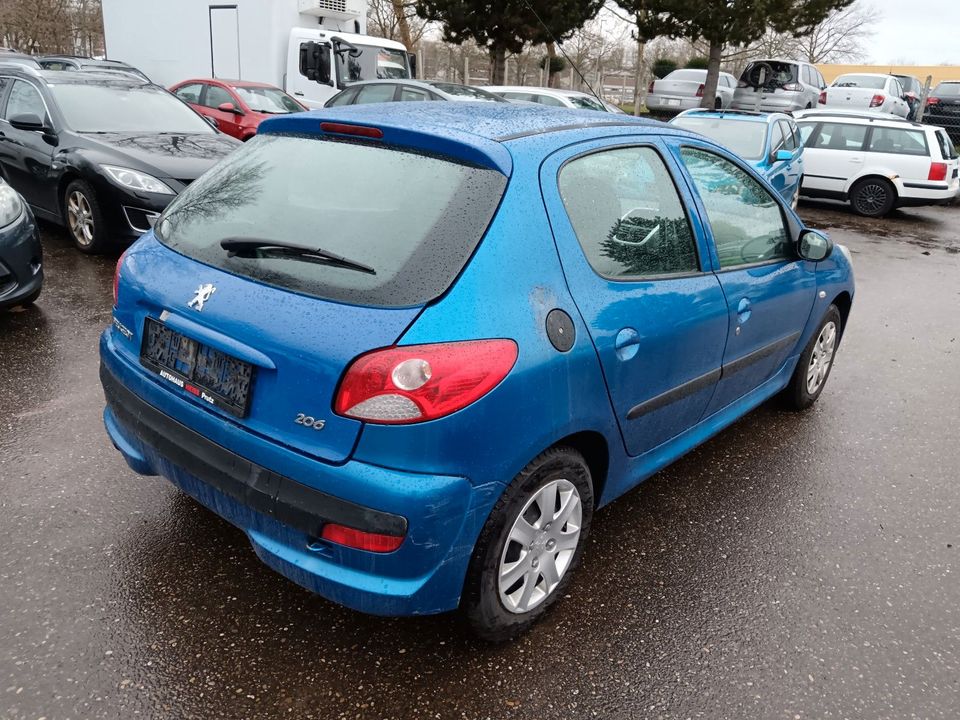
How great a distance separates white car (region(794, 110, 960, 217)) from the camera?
11.8m

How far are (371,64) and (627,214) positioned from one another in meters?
14.1

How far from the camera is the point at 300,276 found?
220 cm

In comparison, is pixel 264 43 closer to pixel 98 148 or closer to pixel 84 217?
pixel 98 148

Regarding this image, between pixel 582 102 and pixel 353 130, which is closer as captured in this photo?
pixel 353 130

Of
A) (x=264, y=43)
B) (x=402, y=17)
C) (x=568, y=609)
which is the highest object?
(x=402, y=17)

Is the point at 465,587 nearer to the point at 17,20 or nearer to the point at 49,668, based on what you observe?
the point at 49,668

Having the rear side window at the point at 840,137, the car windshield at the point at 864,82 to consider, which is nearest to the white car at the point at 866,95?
the car windshield at the point at 864,82

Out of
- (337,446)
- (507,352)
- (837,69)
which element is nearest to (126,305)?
(337,446)

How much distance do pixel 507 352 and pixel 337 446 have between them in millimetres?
516

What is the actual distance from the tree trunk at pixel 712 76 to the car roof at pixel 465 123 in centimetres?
1961

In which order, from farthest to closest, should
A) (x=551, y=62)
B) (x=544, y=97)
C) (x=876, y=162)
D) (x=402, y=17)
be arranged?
(x=551, y=62) < (x=402, y=17) < (x=544, y=97) < (x=876, y=162)

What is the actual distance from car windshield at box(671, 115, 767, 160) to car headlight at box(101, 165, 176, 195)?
6.26 metres

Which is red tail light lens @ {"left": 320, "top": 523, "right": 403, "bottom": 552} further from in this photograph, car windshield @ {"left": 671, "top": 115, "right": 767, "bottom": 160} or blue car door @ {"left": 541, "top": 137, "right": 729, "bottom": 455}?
car windshield @ {"left": 671, "top": 115, "right": 767, "bottom": 160}

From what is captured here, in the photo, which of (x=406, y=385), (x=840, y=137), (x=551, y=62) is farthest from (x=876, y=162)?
(x=551, y=62)
